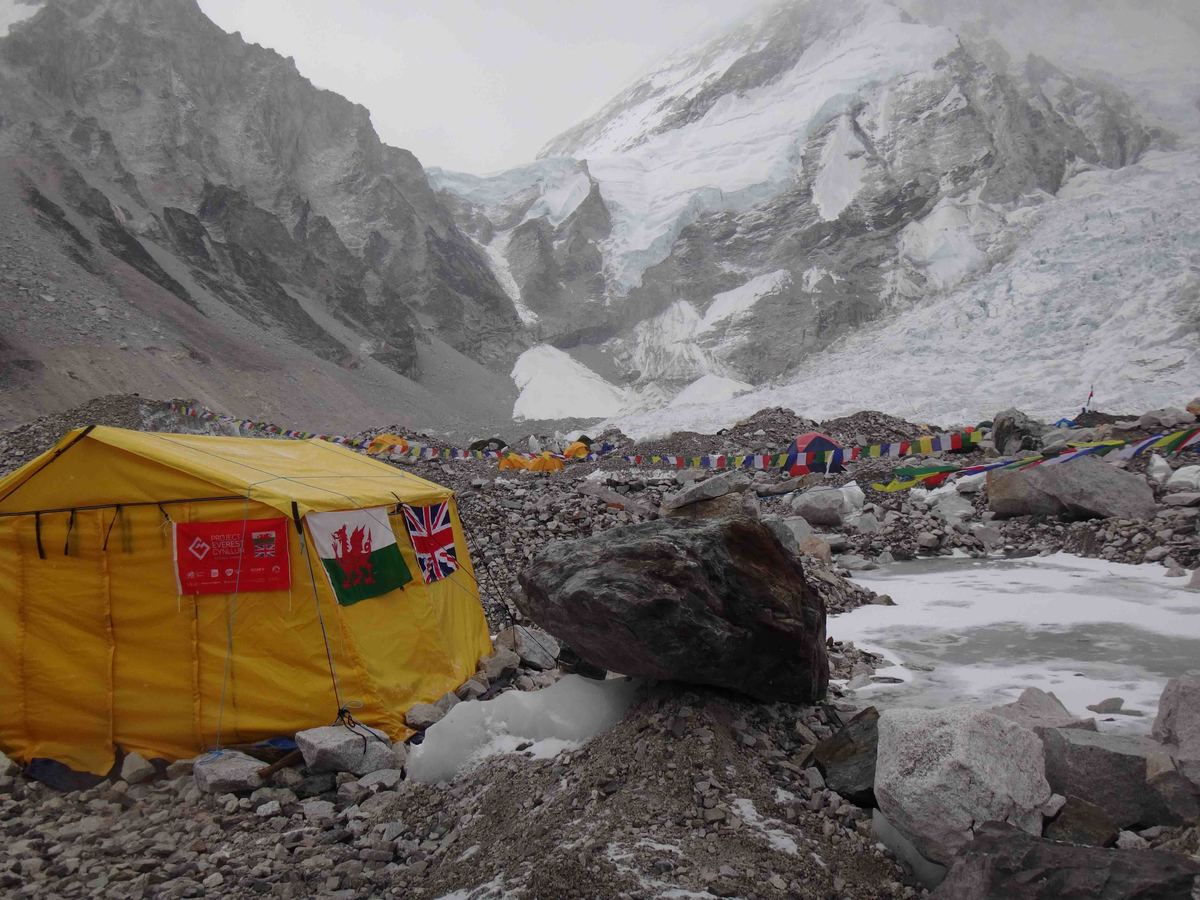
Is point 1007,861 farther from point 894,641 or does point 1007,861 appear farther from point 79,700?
point 79,700

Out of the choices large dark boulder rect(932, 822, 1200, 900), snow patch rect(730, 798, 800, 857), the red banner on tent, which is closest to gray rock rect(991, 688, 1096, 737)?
large dark boulder rect(932, 822, 1200, 900)

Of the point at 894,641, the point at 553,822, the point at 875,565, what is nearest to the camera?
the point at 553,822

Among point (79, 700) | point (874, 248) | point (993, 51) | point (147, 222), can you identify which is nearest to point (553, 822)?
point (79, 700)

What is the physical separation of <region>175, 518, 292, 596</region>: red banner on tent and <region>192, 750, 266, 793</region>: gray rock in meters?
0.99

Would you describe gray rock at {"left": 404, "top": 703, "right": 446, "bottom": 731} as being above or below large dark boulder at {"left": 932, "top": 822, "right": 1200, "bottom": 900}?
below

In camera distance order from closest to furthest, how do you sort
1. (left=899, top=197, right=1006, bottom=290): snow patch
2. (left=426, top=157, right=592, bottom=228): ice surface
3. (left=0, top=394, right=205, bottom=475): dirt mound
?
(left=0, top=394, right=205, bottom=475): dirt mound, (left=899, top=197, right=1006, bottom=290): snow patch, (left=426, top=157, right=592, bottom=228): ice surface

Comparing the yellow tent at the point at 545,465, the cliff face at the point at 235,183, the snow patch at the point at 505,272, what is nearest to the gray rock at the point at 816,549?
the yellow tent at the point at 545,465

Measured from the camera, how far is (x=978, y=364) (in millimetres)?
41719

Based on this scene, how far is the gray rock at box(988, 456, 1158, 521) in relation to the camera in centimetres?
923

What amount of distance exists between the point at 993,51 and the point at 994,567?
95.8m

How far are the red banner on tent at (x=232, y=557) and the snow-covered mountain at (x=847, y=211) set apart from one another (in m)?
38.9

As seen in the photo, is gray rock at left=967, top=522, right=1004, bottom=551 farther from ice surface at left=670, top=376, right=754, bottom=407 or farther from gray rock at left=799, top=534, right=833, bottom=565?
ice surface at left=670, top=376, right=754, bottom=407

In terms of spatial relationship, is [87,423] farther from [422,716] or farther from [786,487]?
[422,716]

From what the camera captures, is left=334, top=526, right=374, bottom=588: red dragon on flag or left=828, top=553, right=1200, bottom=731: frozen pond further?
left=334, top=526, right=374, bottom=588: red dragon on flag
